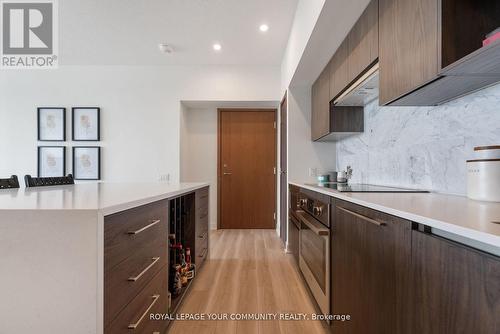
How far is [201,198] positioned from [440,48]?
2110 millimetres

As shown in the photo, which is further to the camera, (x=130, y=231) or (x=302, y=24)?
(x=302, y=24)

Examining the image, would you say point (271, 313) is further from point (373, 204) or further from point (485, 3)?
point (485, 3)

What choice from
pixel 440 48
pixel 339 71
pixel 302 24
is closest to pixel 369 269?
pixel 440 48

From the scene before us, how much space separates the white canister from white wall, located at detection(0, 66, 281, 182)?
10.3 feet

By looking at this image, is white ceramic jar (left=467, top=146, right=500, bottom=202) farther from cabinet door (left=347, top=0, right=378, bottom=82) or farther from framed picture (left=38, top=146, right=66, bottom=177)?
framed picture (left=38, top=146, right=66, bottom=177)

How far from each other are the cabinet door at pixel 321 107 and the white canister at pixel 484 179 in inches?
59.1

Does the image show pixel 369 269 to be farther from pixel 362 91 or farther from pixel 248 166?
pixel 248 166

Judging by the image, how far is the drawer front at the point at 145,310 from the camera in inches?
35.0

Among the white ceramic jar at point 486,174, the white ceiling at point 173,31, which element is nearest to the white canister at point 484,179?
the white ceramic jar at point 486,174

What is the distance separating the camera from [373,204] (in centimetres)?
92

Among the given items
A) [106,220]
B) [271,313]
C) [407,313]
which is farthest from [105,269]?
[271,313]

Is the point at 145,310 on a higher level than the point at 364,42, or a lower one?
lower

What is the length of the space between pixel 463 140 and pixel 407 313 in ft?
3.04

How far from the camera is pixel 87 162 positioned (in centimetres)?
396
